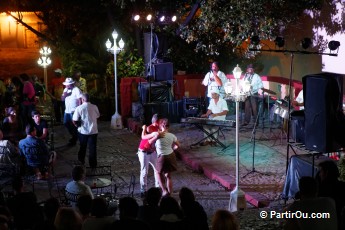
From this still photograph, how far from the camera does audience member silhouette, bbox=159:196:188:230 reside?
6.61 metres

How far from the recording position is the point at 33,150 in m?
11.6

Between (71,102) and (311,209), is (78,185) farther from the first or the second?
(71,102)

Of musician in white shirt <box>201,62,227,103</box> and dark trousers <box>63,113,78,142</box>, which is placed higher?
musician in white shirt <box>201,62,227,103</box>

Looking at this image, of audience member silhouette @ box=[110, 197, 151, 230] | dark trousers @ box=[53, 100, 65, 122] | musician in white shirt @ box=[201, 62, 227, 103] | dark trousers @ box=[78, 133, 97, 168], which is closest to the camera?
audience member silhouette @ box=[110, 197, 151, 230]

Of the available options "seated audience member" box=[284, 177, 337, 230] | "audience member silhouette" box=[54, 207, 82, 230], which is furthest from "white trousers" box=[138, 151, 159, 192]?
"seated audience member" box=[284, 177, 337, 230]

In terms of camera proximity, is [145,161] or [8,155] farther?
[8,155]

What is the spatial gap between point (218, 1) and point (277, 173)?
24.6ft

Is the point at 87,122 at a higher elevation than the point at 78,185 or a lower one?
higher

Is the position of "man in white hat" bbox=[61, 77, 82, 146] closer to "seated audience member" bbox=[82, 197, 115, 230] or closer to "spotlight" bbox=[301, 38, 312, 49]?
"spotlight" bbox=[301, 38, 312, 49]

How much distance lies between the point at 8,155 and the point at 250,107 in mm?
7714

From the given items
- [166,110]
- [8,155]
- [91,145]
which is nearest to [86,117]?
[91,145]

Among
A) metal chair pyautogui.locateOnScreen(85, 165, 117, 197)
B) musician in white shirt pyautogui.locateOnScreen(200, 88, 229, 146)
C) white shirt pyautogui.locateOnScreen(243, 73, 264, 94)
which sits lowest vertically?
metal chair pyautogui.locateOnScreen(85, 165, 117, 197)

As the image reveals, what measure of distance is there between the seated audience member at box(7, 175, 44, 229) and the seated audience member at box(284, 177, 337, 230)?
9.33 feet

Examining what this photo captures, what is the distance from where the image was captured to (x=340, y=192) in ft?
24.0
